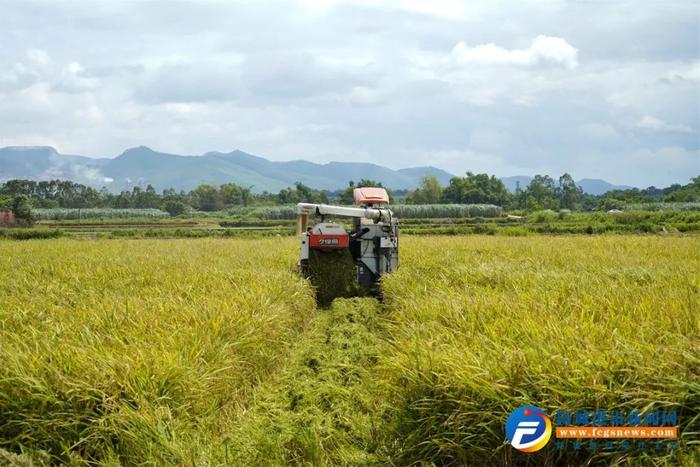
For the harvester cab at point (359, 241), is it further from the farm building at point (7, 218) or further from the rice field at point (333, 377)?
the farm building at point (7, 218)

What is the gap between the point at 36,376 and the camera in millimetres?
3867

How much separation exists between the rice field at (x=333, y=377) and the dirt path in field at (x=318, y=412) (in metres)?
0.02

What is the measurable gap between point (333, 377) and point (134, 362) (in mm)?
1870

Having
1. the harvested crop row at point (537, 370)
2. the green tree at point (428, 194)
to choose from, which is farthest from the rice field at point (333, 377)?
the green tree at point (428, 194)

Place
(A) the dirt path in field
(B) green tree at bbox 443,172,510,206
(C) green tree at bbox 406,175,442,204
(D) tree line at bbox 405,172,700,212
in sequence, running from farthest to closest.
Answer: (C) green tree at bbox 406,175,442,204 → (B) green tree at bbox 443,172,510,206 → (D) tree line at bbox 405,172,700,212 → (A) the dirt path in field

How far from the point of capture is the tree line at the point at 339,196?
7288 centimetres

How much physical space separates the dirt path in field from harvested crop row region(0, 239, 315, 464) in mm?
232

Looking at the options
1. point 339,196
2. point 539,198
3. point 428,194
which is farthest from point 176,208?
point 539,198

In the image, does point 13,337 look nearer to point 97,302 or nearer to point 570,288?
point 97,302

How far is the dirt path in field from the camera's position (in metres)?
3.80

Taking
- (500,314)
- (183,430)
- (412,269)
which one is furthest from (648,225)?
(183,430)

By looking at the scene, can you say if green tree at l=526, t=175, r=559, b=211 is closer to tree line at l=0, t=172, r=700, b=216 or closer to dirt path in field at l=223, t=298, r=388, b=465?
tree line at l=0, t=172, r=700, b=216

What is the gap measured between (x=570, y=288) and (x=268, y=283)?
4190 millimetres

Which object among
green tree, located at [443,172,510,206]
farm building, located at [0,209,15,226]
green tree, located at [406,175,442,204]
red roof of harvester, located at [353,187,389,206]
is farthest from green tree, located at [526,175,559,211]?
red roof of harvester, located at [353,187,389,206]
